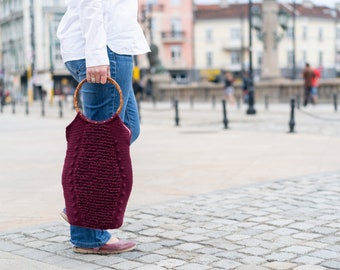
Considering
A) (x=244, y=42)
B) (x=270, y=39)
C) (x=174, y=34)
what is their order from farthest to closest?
(x=244, y=42) → (x=174, y=34) → (x=270, y=39)

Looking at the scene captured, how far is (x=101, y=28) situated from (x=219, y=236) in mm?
1632

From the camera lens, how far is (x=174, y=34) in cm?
8388

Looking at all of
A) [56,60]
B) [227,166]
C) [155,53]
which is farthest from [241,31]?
[227,166]

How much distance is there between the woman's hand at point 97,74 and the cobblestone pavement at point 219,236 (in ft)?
3.44

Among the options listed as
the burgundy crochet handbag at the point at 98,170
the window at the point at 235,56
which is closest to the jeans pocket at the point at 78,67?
the burgundy crochet handbag at the point at 98,170

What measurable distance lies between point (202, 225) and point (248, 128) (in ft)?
36.9

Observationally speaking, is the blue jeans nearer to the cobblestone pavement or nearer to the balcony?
the cobblestone pavement

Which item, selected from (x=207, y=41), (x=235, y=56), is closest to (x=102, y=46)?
(x=207, y=41)

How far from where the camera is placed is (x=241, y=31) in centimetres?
8069

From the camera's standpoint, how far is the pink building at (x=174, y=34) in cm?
8369

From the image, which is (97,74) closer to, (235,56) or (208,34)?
(208,34)

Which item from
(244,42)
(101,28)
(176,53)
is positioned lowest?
(101,28)

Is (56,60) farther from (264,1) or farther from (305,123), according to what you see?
(305,123)

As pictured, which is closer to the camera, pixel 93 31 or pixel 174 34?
pixel 93 31
